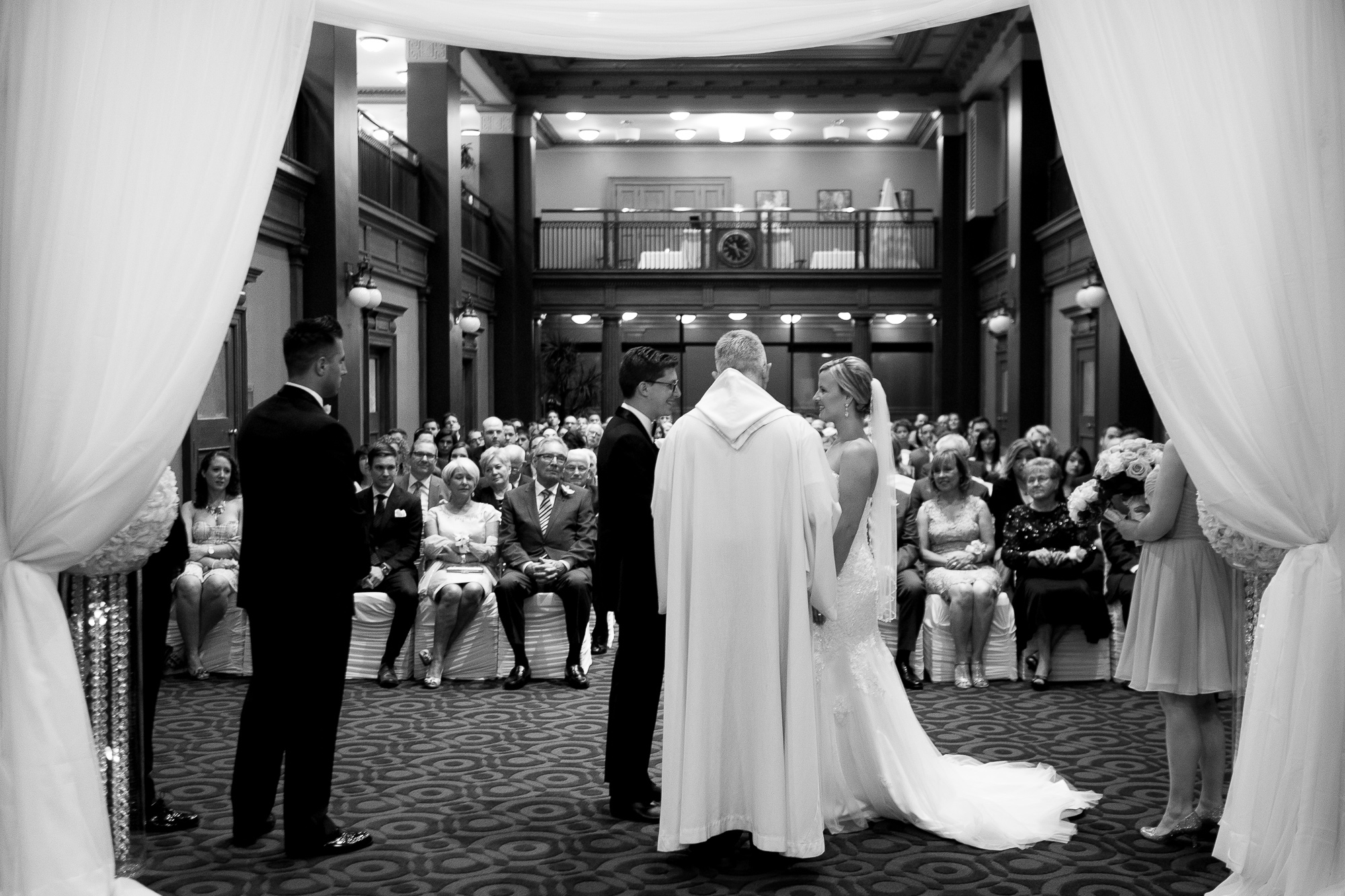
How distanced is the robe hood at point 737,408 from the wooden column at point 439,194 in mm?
12882

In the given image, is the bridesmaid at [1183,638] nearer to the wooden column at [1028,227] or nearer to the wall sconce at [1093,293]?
the wall sconce at [1093,293]

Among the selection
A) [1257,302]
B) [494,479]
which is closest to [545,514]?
[494,479]

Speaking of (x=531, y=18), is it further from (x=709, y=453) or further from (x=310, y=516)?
(x=310, y=516)

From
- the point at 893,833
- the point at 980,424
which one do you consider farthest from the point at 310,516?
the point at 980,424

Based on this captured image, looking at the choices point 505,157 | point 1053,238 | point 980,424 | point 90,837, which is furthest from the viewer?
point 505,157

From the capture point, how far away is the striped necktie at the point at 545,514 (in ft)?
23.7

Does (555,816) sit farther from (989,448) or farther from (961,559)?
(989,448)

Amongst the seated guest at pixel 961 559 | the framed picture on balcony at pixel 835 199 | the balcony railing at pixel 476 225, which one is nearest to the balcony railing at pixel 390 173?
the balcony railing at pixel 476 225

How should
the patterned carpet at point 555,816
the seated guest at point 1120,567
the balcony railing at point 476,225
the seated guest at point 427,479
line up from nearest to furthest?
the patterned carpet at point 555,816, the seated guest at point 1120,567, the seated guest at point 427,479, the balcony railing at point 476,225

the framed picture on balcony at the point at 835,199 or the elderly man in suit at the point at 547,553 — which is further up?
the framed picture on balcony at the point at 835,199

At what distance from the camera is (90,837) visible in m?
3.23

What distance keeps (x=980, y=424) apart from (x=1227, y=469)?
1040cm

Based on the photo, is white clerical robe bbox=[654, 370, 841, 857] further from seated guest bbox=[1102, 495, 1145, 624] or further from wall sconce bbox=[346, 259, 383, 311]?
wall sconce bbox=[346, 259, 383, 311]

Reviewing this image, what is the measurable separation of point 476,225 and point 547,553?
13.3 metres
